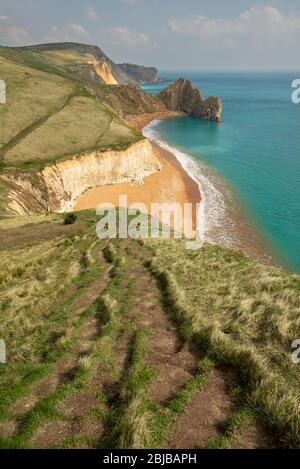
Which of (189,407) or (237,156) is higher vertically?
(237,156)

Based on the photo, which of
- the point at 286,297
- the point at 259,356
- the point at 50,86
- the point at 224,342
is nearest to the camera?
the point at 259,356

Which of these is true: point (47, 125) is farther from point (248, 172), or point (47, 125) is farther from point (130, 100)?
point (130, 100)

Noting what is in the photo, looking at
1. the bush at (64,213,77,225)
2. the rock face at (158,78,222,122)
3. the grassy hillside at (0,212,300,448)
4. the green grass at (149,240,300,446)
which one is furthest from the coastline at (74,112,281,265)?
the rock face at (158,78,222,122)

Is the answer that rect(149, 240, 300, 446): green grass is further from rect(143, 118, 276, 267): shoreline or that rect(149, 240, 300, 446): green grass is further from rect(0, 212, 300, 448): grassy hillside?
rect(143, 118, 276, 267): shoreline

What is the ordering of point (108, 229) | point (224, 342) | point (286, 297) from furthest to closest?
point (108, 229)
point (286, 297)
point (224, 342)
